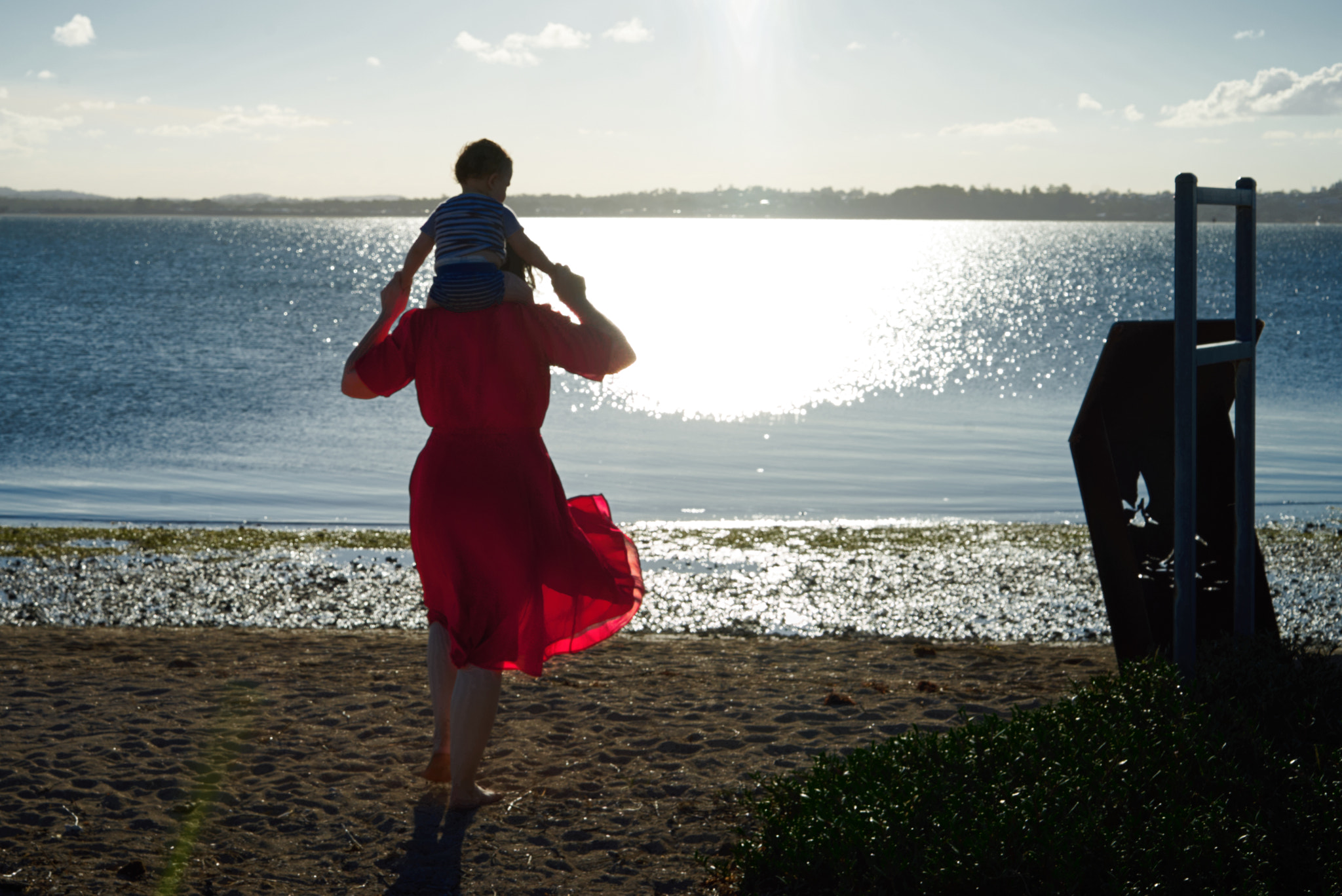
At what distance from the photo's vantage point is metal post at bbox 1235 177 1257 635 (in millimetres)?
5289

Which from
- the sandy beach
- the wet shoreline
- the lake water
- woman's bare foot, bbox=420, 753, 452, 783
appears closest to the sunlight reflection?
the lake water

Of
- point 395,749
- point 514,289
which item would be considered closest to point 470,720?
point 395,749

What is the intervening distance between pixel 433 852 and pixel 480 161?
2.23 m

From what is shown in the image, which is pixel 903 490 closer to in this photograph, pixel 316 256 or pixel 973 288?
pixel 973 288

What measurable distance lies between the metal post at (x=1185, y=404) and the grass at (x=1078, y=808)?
45 centimetres

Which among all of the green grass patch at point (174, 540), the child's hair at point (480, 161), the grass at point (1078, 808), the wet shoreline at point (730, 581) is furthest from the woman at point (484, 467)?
the green grass patch at point (174, 540)

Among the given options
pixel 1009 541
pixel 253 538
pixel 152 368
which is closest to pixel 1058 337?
pixel 152 368

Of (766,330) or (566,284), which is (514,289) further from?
(766,330)

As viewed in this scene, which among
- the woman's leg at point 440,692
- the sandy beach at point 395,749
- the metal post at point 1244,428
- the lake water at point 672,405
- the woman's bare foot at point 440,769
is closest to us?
the sandy beach at point 395,749

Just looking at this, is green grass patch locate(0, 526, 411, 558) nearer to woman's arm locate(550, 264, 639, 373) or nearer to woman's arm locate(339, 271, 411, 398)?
woman's arm locate(339, 271, 411, 398)

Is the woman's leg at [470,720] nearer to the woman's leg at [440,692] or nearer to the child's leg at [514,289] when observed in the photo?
the woman's leg at [440,692]

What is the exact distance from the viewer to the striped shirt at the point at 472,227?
12.4 ft

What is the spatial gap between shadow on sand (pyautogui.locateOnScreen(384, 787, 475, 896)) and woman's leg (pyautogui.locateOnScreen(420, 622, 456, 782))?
0.31ft

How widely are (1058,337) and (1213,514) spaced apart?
45.4 m
